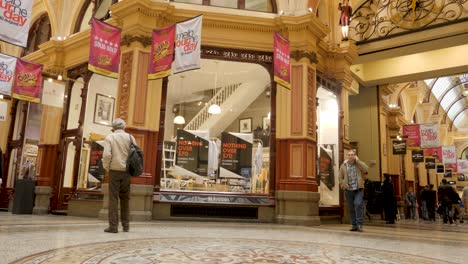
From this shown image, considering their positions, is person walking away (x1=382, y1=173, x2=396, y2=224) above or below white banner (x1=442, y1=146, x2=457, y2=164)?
below

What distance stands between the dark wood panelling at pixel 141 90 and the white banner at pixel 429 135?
13.3 meters

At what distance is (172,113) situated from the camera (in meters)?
10.1

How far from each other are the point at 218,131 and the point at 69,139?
4474 mm

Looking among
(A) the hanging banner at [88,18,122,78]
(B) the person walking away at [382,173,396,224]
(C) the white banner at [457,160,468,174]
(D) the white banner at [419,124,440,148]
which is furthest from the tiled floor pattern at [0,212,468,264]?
(C) the white banner at [457,160,468,174]

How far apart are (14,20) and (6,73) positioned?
12.3 feet

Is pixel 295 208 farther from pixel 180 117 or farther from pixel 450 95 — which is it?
pixel 450 95

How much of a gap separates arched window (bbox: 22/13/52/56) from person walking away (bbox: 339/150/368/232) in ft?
37.4

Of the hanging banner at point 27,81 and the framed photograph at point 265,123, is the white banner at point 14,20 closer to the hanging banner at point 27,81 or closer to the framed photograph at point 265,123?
the hanging banner at point 27,81

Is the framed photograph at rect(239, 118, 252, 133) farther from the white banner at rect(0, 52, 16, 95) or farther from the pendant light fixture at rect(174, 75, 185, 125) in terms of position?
the white banner at rect(0, 52, 16, 95)

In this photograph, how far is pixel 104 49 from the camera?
8.09 metres

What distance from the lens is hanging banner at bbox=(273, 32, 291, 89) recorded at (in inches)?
313

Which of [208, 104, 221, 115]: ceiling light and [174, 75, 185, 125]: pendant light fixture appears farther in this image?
[208, 104, 221, 115]: ceiling light

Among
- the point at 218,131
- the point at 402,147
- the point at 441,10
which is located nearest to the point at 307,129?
the point at 218,131

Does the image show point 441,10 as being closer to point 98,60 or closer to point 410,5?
point 410,5
